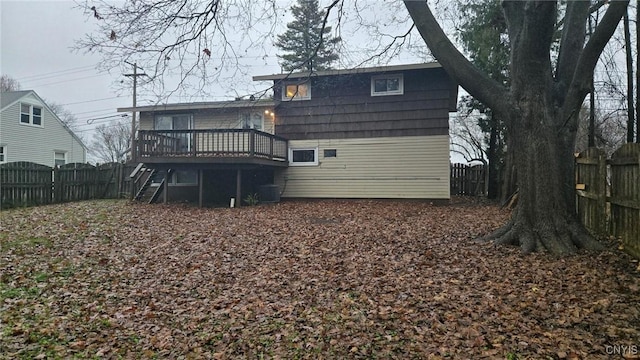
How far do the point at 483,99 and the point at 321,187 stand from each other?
932cm

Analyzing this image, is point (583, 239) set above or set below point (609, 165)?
below

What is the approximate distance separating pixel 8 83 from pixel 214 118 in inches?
1341

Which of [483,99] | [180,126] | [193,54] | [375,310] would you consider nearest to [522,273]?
[375,310]

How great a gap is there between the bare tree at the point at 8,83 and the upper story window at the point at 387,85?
126 feet

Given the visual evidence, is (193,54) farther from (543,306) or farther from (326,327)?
(543,306)

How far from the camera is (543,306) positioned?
3.78 metres

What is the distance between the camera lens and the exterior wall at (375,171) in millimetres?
13945

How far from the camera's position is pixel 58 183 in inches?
568

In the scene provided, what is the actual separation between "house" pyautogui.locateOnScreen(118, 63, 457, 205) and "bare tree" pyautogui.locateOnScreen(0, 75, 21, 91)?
2998cm

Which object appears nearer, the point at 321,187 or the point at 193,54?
the point at 193,54

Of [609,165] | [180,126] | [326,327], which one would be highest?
[180,126]

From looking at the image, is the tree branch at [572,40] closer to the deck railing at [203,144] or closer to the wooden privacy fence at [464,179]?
the deck railing at [203,144]

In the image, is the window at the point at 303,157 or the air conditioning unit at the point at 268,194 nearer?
the air conditioning unit at the point at 268,194

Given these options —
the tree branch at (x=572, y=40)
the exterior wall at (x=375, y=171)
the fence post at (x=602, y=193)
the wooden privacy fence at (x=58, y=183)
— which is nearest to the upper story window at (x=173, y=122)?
the wooden privacy fence at (x=58, y=183)
